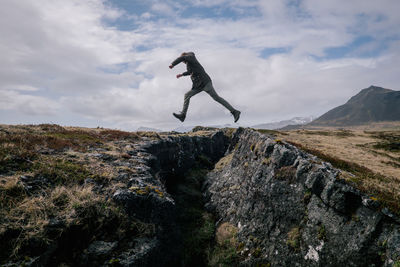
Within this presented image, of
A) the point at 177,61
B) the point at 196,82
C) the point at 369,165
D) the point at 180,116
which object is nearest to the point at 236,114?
the point at 196,82

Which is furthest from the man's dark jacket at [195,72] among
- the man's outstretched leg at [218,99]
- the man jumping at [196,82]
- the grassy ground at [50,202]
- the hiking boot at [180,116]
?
the grassy ground at [50,202]

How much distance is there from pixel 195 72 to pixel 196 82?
503mm

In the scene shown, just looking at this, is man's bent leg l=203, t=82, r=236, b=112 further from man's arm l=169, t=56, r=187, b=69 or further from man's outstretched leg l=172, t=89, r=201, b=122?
man's arm l=169, t=56, r=187, b=69

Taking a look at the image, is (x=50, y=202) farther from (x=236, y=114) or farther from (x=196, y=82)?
(x=236, y=114)

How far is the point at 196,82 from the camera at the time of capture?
10.4 m

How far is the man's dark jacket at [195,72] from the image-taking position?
32.9 feet

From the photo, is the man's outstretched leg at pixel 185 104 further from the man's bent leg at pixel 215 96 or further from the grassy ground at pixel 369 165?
the grassy ground at pixel 369 165

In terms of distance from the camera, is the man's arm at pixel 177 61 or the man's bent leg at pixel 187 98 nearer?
the man's arm at pixel 177 61

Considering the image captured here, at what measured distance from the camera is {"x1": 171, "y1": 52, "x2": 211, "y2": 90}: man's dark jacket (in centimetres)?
1002

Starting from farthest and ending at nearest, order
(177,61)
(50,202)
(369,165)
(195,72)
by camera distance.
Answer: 1. (369,165)
2. (195,72)
3. (177,61)
4. (50,202)

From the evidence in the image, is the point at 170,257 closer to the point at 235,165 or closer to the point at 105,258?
the point at 105,258

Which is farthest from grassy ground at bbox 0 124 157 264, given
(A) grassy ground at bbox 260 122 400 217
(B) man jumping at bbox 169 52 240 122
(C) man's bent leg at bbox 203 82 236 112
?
(A) grassy ground at bbox 260 122 400 217

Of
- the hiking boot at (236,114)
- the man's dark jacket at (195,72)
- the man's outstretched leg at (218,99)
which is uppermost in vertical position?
the man's dark jacket at (195,72)

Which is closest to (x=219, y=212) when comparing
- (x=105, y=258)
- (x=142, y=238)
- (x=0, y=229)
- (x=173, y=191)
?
(x=173, y=191)
